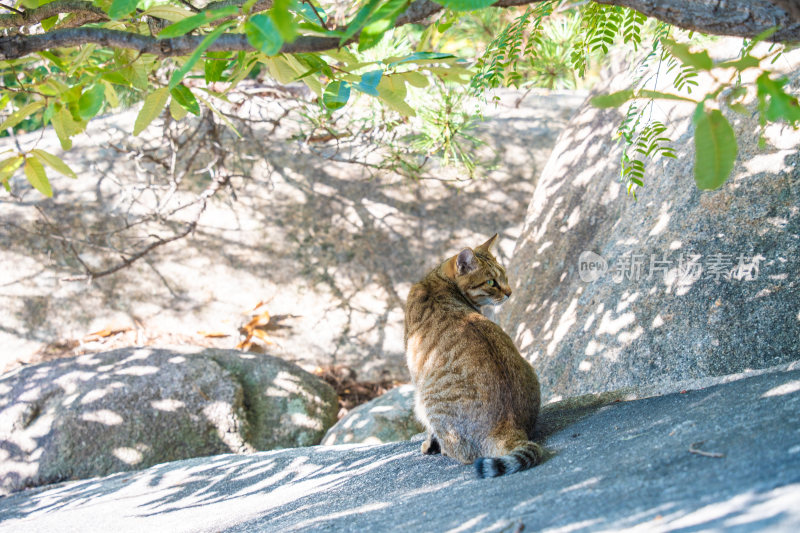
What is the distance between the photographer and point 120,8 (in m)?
1.48

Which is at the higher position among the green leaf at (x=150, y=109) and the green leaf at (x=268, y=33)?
the green leaf at (x=150, y=109)

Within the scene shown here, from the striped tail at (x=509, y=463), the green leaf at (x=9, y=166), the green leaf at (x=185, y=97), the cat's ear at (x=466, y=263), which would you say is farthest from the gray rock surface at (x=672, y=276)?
the green leaf at (x=9, y=166)

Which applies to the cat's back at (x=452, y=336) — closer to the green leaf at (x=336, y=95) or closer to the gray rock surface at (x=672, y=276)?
the gray rock surface at (x=672, y=276)

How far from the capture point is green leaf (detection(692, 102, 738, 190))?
123 cm

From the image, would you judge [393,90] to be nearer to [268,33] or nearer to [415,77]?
[415,77]


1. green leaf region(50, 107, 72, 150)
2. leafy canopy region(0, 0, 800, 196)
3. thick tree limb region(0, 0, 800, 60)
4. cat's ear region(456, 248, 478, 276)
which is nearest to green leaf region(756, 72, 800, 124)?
leafy canopy region(0, 0, 800, 196)

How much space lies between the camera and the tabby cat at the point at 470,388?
2.46m

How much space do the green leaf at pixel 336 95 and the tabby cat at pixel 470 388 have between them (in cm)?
128

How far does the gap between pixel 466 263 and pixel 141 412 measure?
93.7 inches

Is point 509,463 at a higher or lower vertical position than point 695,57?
lower

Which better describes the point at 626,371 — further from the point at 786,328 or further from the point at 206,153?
the point at 206,153

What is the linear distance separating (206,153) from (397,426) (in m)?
3.15

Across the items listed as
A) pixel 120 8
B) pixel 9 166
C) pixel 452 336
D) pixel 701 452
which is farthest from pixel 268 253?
pixel 701 452

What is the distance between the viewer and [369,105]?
4.60 meters
